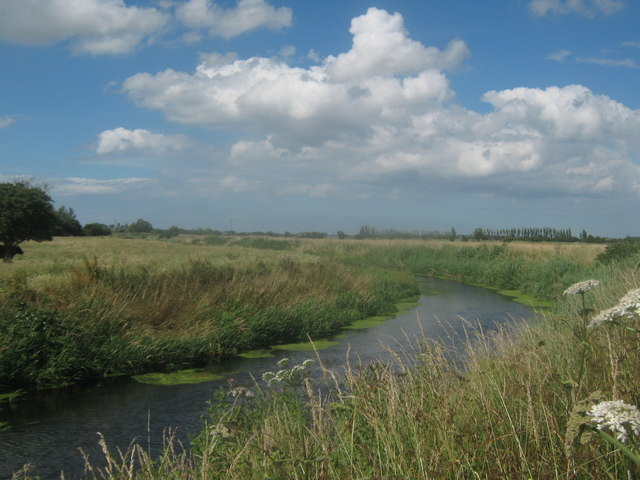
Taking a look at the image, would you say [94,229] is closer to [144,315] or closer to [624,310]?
[144,315]

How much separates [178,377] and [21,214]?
1773 cm

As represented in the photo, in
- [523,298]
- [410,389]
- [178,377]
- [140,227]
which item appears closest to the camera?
[410,389]

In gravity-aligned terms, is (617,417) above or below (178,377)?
above

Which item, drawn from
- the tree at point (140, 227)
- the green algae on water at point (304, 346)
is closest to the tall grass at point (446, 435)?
the green algae on water at point (304, 346)

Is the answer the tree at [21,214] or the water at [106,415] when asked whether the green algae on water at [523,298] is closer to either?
the water at [106,415]

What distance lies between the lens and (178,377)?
34.3 ft

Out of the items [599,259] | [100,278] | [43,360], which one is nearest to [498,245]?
[599,259]

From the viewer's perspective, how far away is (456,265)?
3400cm

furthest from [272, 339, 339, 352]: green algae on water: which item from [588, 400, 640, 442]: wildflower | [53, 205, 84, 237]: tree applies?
[53, 205, 84, 237]: tree

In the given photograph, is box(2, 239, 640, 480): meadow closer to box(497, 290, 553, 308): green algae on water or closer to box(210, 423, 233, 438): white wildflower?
box(210, 423, 233, 438): white wildflower

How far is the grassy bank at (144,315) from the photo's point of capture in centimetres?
977

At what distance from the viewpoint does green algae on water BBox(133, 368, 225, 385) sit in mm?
10141

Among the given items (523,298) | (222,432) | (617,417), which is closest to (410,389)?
→ (222,432)

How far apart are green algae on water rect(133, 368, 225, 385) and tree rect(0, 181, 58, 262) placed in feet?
52.2
